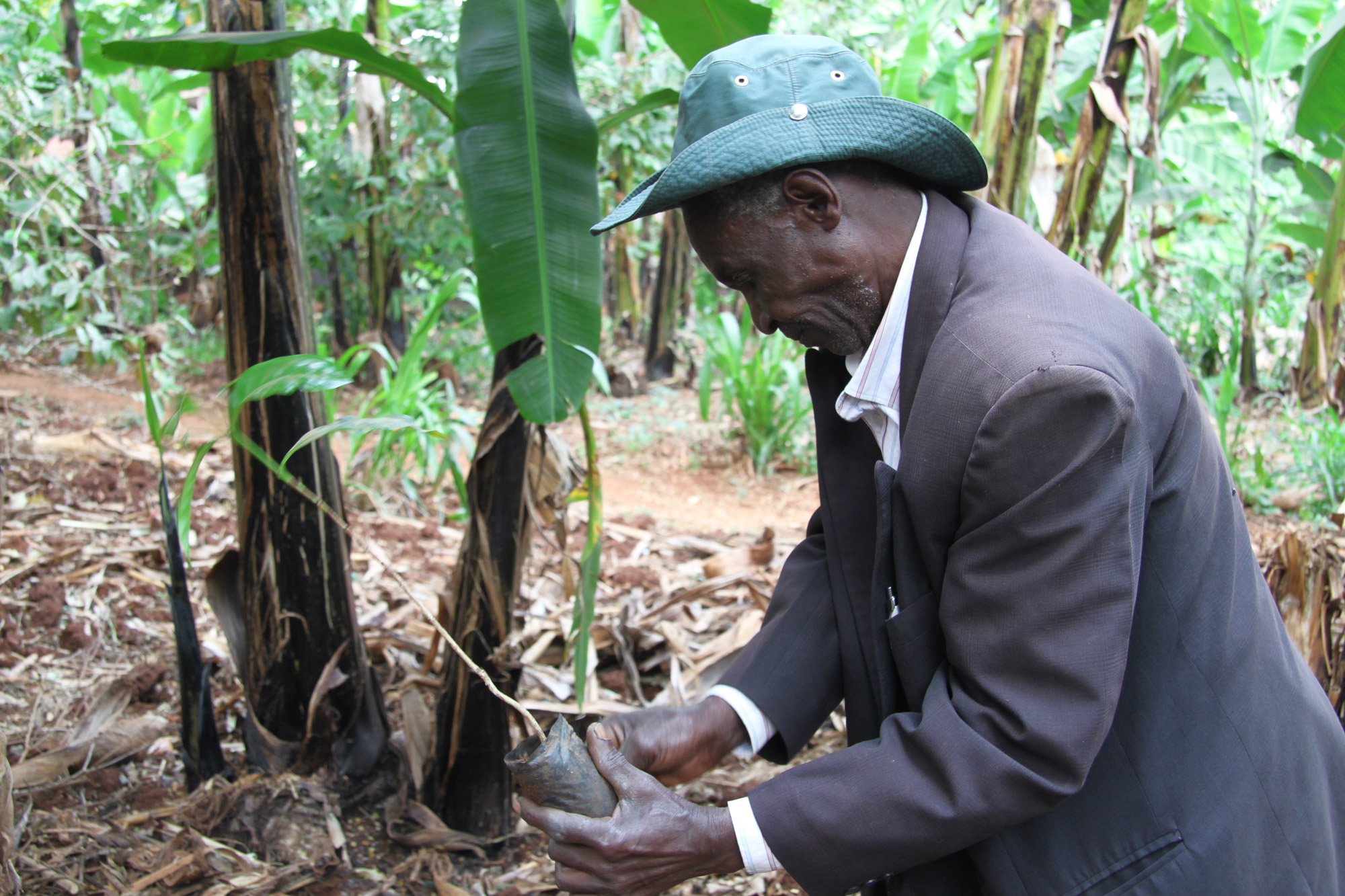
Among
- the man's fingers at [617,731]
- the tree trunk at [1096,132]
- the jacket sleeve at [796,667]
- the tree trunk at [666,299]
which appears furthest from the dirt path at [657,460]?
the man's fingers at [617,731]

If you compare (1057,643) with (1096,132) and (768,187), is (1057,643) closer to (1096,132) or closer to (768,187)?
(768,187)

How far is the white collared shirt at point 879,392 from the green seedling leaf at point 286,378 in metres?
0.80

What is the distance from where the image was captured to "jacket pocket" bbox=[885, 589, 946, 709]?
1214 mm

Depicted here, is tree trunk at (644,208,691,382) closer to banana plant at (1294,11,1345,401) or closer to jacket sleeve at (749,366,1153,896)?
banana plant at (1294,11,1345,401)

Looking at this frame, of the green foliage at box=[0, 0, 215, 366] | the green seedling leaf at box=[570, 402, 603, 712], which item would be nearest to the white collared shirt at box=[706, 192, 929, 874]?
the green seedling leaf at box=[570, 402, 603, 712]

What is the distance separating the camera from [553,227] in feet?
6.04

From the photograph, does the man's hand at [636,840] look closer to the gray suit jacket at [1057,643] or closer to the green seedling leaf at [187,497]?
the gray suit jacket at [1057,643]

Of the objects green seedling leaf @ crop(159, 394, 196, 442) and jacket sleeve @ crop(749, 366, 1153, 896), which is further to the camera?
green seedling leaf @ crop(159, 394, 196, 442)

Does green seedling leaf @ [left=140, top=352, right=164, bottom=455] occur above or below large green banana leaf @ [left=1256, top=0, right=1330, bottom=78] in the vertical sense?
below

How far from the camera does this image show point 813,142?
1160 mm

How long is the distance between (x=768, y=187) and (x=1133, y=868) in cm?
97

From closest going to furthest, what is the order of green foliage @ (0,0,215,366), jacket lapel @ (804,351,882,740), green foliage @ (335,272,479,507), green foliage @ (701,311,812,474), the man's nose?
the man's nose → jacket lapel @ (804,351,882,740) → green foliage @ (0,0,215,366) → green foliage @ (335,272,479,507) → green foliage @ (701,311,812,474)

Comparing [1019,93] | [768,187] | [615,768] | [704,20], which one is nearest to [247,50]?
[704,20]

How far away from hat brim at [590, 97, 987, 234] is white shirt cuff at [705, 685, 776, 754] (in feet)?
2.73
